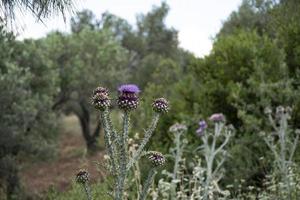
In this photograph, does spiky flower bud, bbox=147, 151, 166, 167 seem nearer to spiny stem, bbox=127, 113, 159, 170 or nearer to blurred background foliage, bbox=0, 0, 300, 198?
spiny stem, bbox=127, 113, 159, 170

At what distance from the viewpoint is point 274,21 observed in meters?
11.1

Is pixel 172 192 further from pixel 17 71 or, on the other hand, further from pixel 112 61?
pixel 112 61

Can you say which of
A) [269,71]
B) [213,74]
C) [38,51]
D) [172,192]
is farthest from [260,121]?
[38,51]

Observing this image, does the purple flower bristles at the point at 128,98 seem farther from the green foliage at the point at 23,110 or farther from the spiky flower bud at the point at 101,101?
the green foliage at the point at 23,110

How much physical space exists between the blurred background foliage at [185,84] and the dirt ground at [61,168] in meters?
1.31


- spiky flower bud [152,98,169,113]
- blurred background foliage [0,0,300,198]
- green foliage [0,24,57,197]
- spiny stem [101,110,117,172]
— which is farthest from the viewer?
green foliage [0,24,57,197]

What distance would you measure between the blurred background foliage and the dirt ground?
4.31 ft

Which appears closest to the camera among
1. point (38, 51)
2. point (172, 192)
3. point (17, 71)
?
point (172, 192)

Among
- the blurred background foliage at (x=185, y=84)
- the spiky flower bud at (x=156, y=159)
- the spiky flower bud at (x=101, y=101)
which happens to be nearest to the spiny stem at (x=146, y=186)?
the spiky flower bud at (x=156, y=159)

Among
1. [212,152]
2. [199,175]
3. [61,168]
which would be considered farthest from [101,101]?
[61,168]

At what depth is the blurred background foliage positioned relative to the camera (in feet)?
33.3

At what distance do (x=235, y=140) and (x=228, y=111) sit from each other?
1.60 metres

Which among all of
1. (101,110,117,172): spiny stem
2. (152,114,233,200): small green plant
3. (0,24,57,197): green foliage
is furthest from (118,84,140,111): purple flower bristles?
(0,24,57,197): green foliage

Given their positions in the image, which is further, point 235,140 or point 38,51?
point 38,51
